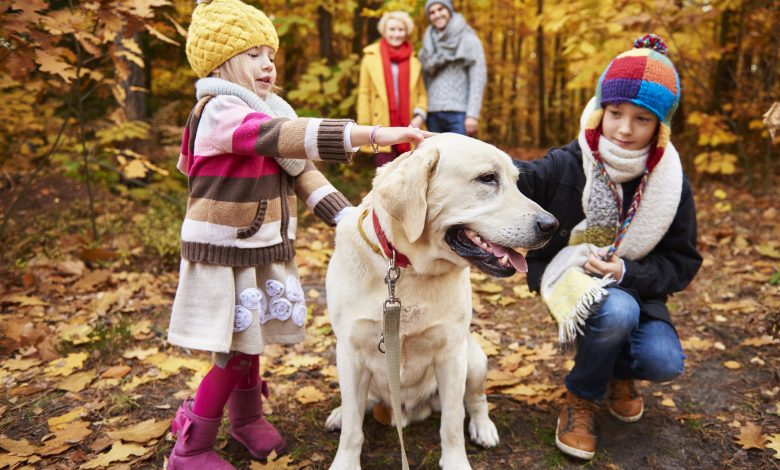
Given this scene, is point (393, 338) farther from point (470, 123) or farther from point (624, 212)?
point (470, 123)

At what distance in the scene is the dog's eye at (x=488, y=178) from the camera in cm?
201

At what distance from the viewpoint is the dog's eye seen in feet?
6.60

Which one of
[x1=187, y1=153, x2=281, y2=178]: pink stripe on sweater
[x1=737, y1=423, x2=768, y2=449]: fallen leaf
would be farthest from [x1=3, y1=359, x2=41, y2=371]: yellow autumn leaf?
[x1=737, y1=423, x2=768, y2=449]: fallen leaf

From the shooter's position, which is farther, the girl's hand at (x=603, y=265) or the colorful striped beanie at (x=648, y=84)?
the girl's hand at (x=603, y=265)

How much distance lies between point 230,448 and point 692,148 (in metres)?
8.27

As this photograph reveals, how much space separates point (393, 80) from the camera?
5.84 metres

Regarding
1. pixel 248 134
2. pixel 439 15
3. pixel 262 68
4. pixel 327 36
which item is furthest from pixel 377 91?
pixel 248 134

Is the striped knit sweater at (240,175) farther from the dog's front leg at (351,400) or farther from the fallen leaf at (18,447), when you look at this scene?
the fallen leaf at (18,447)

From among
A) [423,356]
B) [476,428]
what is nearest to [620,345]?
[476,428]

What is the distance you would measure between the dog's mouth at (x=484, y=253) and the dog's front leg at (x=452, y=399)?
459 mm

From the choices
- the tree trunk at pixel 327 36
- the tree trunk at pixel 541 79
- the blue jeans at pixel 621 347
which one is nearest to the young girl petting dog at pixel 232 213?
the blue jeans at pixel 621 347

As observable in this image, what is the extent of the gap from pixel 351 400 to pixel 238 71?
1480mm

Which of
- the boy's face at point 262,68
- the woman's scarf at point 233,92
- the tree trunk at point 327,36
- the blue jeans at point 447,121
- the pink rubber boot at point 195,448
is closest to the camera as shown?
the woman's scarf at point 233,92

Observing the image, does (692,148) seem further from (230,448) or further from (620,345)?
(230,448)
